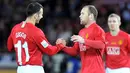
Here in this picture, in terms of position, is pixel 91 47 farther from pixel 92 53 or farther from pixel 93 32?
pixel 93 32

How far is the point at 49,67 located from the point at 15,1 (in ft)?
12.1

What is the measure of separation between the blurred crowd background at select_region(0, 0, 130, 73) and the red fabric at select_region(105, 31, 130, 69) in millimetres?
3862

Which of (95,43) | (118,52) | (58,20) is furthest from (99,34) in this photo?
(58,20)

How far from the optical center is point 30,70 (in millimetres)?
8430

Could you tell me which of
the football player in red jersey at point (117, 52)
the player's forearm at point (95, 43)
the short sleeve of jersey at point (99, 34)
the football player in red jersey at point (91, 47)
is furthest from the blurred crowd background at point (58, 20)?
the player's forearm at point (95, 43)

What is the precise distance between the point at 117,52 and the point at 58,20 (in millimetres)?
6108

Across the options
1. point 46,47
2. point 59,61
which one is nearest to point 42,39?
point 46,47

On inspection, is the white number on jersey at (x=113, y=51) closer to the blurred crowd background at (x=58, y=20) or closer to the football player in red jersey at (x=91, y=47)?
the football player in red jersey at (x=91, y=47)

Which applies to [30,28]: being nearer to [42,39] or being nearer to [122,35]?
[42,39]

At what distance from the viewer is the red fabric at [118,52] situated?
9961mm

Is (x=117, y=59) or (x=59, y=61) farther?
(x=59, y=61)

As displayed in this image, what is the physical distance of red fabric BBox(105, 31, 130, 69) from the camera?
9.96 metres

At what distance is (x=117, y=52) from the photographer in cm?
1001

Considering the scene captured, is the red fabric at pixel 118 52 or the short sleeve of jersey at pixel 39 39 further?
the red fabric at pixel 118 52
